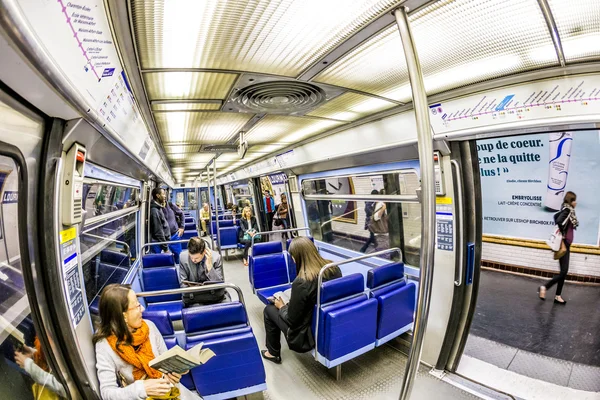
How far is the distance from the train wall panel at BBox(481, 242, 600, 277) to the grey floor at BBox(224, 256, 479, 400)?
16.2ft

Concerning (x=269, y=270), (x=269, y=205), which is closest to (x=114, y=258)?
(x=269, y=270)

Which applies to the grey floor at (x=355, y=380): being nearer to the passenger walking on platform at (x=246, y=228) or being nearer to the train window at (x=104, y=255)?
the train window at (x=104, y=255)

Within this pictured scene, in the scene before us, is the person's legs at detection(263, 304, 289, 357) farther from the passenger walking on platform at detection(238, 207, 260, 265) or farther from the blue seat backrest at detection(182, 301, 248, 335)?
the passenger walking on platform at detection(238, 207, 260, 265)

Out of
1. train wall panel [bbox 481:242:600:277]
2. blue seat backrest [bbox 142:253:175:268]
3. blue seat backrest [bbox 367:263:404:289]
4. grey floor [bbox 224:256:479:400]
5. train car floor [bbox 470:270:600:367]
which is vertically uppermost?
blue seat backrest [bbox 142:253:175:268]

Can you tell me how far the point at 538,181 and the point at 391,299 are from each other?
5402mm

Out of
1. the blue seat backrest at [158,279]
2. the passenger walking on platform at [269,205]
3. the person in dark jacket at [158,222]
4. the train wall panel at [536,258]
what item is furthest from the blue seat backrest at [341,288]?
the passenger walking on platform at [269,205]

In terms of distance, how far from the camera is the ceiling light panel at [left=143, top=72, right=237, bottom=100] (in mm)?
1993

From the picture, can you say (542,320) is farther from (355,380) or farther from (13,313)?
(13,313)

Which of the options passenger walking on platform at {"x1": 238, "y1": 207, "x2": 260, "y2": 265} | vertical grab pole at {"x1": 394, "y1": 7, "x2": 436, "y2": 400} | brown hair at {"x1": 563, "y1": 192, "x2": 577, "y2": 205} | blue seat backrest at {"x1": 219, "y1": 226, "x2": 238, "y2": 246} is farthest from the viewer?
blue seat backrest at {"x1": 219, "y1": 226, "x2": 238, "y2": 246}

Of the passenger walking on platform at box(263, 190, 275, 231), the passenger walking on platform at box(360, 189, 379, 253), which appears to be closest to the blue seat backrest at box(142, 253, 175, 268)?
the passenger walking on platform at box(360, 189, 379, 253)

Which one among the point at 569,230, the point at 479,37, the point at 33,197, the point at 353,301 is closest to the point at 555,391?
the point at 353,301

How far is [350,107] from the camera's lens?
10.1 ft

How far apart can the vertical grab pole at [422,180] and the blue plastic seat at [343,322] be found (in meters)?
1.79

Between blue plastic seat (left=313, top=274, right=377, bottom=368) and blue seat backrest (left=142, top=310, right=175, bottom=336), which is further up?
blue seat backrest (left=142, top=310, right=175, bottom=336)
